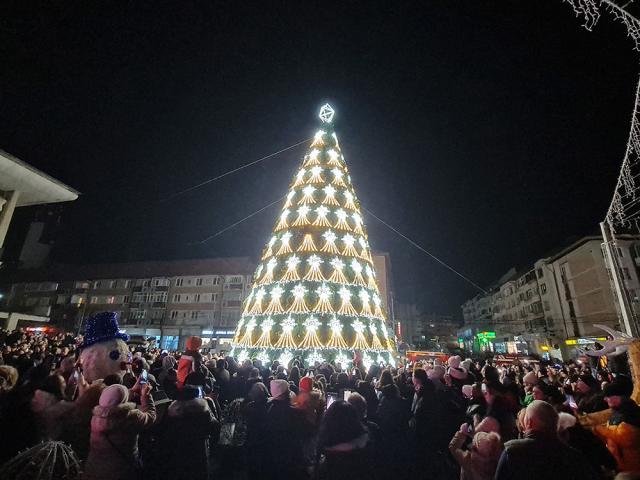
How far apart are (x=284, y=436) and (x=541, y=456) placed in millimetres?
3307

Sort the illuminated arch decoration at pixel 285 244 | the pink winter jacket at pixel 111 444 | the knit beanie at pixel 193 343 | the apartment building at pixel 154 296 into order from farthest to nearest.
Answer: the apartment building at pixel 154 296
the illuminated arch decoration at pixel 285 244
the knit beanie at pixel 193 343
the pink winter jacket at pixel 111 444

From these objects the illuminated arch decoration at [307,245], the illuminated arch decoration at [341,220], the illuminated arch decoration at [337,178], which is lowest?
the illuminated arch decoration at [307,245]

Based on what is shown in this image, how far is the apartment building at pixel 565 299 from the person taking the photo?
3822 centimetres

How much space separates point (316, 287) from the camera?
1461cm

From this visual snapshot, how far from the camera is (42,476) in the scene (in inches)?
121

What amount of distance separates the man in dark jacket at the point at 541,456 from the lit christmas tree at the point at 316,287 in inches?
432

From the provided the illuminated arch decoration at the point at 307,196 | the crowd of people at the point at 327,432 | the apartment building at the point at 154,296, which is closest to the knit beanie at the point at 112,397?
the crowd of people at the point at 327,432

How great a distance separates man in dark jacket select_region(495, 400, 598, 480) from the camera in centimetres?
276

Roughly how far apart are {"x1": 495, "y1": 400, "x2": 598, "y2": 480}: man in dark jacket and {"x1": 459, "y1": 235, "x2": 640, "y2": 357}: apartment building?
116ft

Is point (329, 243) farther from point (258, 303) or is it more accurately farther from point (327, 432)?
point (327, 432)

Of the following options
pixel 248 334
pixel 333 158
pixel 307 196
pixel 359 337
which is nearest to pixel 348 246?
pixel 307 196

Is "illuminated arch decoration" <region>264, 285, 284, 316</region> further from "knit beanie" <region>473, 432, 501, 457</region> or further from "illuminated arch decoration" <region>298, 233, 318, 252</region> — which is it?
"knit beanie" <region>473, 432, 501, 457</region>

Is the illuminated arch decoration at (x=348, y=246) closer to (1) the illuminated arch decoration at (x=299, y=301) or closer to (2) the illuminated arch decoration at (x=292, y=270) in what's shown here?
(2) the illuminated arch decoration at (x=292, y=270)

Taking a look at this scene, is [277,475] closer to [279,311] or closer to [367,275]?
[279,311]
